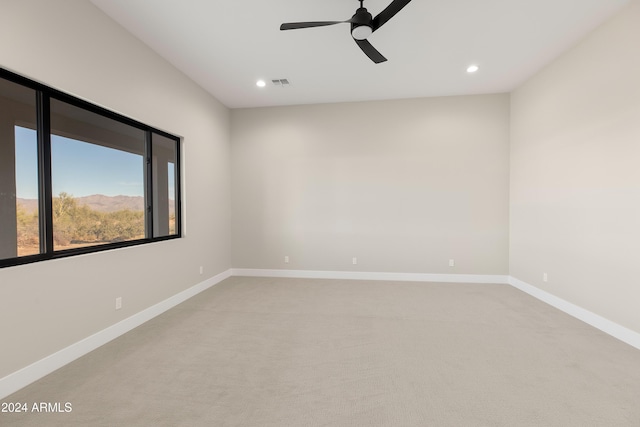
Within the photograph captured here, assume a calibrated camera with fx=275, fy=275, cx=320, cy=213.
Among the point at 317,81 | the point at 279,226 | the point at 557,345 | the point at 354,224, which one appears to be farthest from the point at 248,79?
the point at 557,345

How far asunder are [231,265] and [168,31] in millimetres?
3778

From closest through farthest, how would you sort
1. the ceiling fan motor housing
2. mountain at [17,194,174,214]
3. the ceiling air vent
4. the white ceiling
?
1. the ceiling fan motor housing
2. the white ceiling
3. mountain at [17,194,174,214]
4. the ceiling air vent

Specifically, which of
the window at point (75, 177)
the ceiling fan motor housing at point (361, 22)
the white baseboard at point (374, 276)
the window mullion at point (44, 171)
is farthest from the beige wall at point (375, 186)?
the window mullion at point (44, 171)

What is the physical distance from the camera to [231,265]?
5.29 m

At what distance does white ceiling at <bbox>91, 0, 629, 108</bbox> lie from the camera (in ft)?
8.39

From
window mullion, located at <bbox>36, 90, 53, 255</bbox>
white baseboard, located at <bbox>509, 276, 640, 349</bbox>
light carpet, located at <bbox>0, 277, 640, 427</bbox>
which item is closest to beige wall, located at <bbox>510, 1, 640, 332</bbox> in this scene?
white baseboard, located at <bbox>509, 276, 640, 349</bbox>

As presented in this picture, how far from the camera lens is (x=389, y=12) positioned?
2.07 metres

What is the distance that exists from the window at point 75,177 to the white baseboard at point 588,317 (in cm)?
507

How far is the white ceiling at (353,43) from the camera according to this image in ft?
8.39

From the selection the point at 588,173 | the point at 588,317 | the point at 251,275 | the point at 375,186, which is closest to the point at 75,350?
the point at 251,275

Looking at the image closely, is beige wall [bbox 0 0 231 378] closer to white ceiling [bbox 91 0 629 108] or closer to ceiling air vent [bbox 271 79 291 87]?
white ceiling [bbox 91 0 629 108]

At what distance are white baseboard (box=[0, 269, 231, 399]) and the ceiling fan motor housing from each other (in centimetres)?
355

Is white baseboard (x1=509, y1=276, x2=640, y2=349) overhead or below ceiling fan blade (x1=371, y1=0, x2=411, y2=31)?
below

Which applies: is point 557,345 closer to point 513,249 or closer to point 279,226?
point 513,249
